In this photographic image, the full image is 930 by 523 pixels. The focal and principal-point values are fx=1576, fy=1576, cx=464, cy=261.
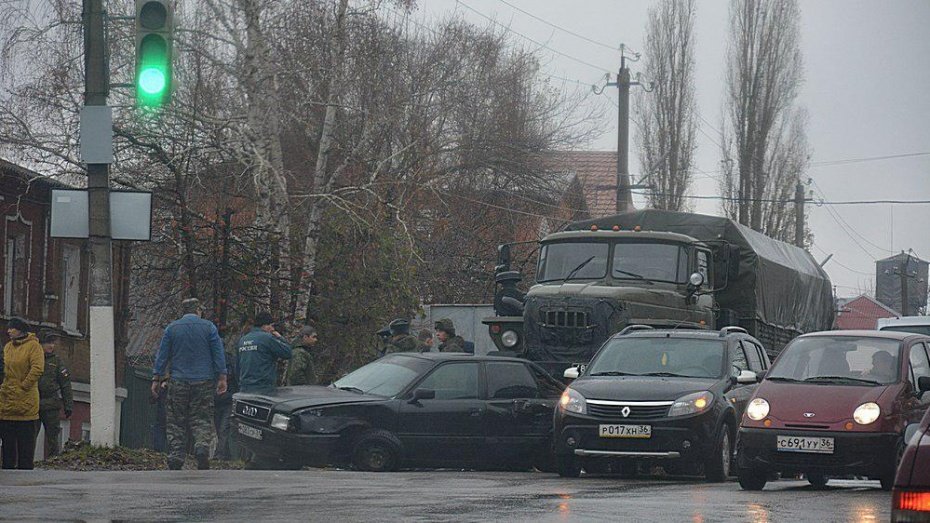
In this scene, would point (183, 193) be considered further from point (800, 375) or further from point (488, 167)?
point (488, 167)

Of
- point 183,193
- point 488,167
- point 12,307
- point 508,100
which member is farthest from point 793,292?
point 508,100

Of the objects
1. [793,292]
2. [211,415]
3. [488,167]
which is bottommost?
[211,415]

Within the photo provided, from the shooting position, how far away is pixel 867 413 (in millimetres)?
13656

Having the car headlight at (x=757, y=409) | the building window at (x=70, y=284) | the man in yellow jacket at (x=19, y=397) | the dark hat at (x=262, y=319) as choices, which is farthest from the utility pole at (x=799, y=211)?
the car headlight at (x=757, y=409)

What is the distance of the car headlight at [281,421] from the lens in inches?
653

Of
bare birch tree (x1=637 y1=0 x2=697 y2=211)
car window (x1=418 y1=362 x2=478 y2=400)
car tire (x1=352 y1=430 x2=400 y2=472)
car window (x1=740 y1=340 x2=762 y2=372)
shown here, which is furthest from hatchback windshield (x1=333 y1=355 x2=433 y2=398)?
bare birch tree (x1=637 y1=0 x2=697 y2=211)

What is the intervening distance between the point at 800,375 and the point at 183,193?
12.2 meters

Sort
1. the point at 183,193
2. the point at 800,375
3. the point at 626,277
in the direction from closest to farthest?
the point at 800,375 → the point at 626,277 → the point at 183,193

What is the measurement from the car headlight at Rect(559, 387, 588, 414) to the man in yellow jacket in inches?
220

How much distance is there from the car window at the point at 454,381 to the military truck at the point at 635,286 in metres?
2.28

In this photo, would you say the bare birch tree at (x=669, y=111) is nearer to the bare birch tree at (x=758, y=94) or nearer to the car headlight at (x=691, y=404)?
the bare birch tree at (x=758, y=94)

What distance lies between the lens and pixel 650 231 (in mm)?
21625

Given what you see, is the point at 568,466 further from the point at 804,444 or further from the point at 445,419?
the point at 804,444

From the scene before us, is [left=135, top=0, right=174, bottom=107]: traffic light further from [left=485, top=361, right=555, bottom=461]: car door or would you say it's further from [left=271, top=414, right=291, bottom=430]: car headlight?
[left=485, top=361, right=555, bottom=461]: car door
